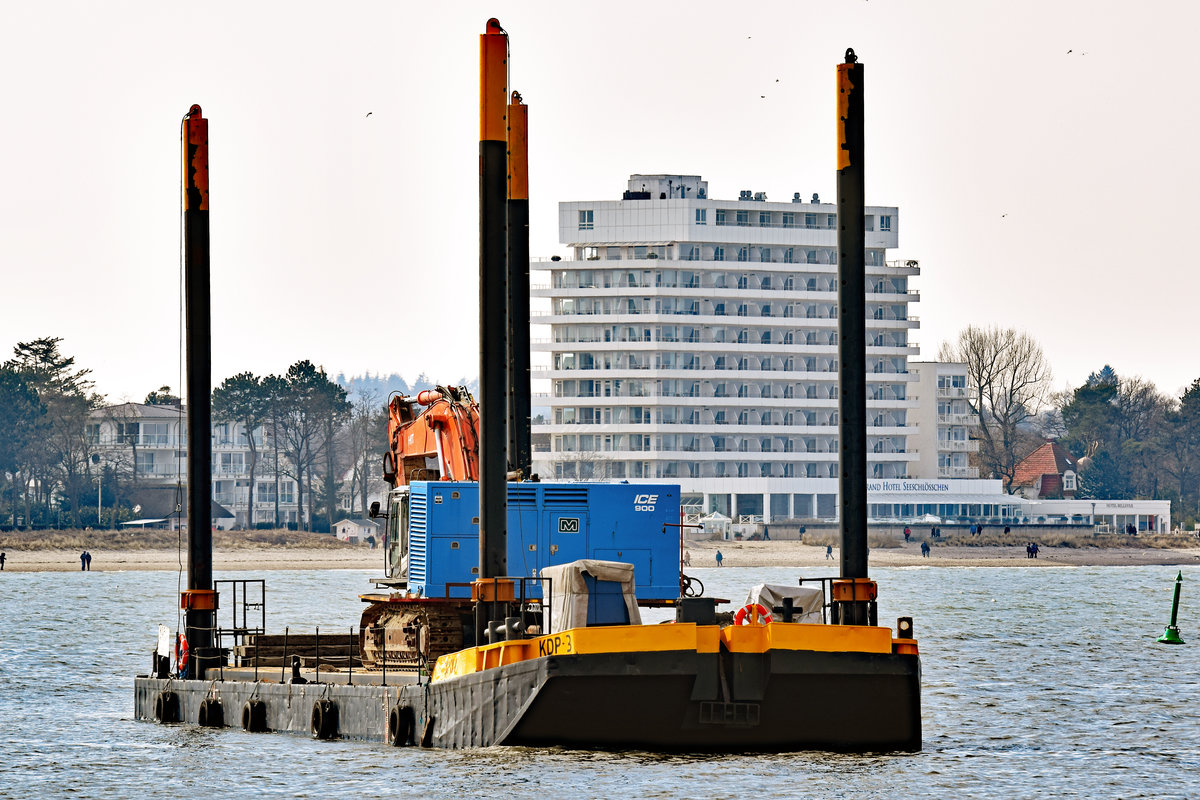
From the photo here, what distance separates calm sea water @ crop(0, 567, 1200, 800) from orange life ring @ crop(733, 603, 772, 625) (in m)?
2.25

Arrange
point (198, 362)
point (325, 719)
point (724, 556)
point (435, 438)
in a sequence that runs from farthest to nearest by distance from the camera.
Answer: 1. point (724, 556)
2. point (435, 438)
3. point (198, 362)
4. point (325, 719)

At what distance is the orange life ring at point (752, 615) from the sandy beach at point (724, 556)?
119 metres

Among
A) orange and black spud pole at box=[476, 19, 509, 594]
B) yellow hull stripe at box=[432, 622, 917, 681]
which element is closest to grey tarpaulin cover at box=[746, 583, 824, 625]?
yellow hull stripe at box=[432, 622, 917, 681]

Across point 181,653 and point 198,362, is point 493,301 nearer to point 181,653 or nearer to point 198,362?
point 198,362

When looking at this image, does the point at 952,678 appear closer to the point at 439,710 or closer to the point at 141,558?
the point at 439,710

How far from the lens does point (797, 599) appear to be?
31.0m

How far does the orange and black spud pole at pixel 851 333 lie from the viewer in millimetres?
30703

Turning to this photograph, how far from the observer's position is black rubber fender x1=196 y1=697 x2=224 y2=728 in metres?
37.2

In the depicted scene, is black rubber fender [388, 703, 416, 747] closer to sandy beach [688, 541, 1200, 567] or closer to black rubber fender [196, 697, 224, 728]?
black rubber fender [196, 697, 224, 728]

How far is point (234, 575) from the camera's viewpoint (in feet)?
474

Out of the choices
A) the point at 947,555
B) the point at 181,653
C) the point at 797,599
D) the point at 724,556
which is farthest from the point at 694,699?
the point at 947,555

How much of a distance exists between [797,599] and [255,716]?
1108 centimetres

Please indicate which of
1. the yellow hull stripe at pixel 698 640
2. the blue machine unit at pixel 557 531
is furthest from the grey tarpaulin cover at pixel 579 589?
the blue machine unit at pixel 557 531

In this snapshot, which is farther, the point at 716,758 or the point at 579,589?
the point at 716,758
